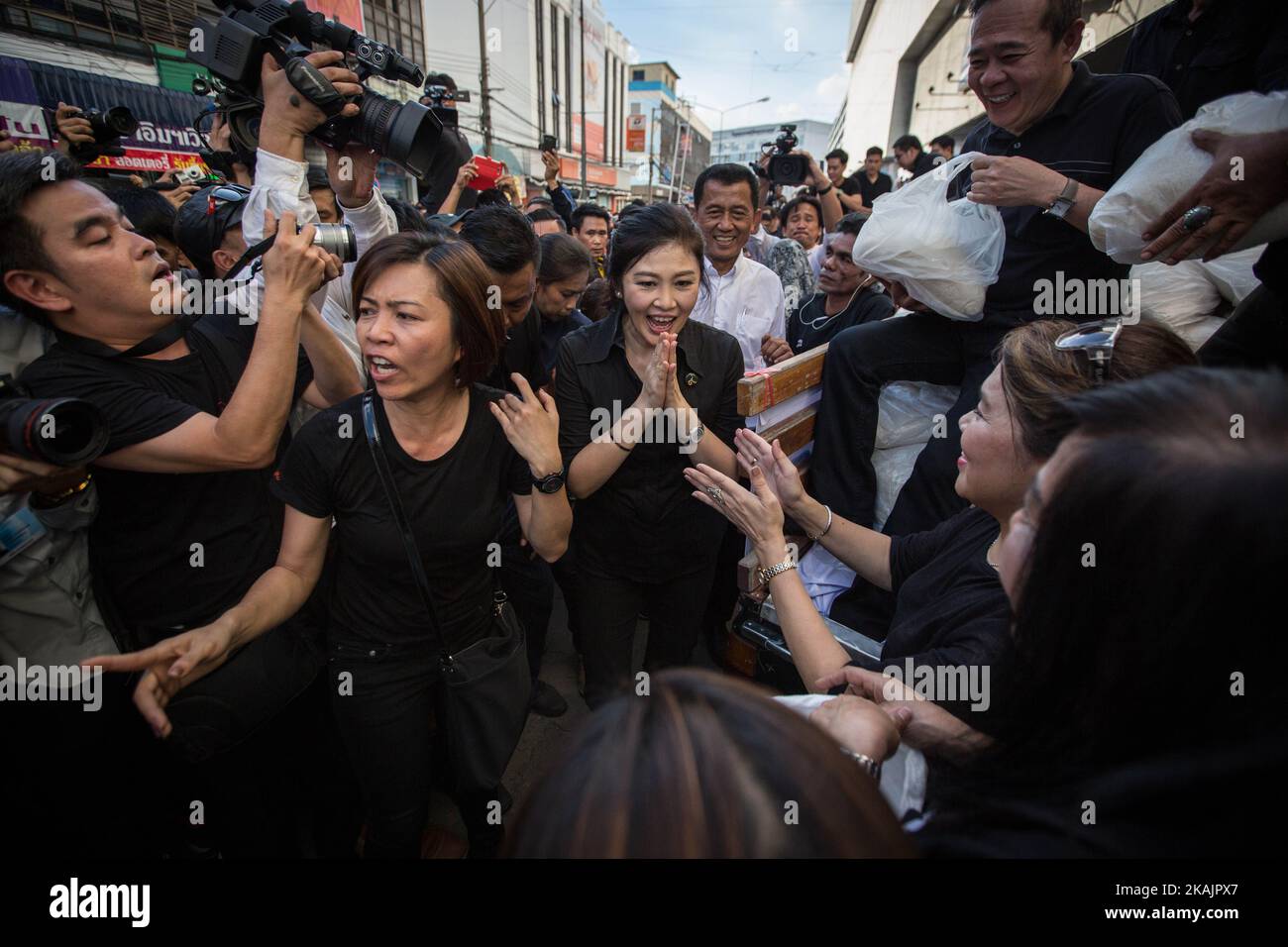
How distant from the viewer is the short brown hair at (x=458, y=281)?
68.1 inches

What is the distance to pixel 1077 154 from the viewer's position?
1945mm

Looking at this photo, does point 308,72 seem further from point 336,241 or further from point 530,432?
point 530,432

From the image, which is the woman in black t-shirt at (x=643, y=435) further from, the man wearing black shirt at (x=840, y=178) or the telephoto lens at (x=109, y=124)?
the man wearing black shirt at (x=840, y=178)

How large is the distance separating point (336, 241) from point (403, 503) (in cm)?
85

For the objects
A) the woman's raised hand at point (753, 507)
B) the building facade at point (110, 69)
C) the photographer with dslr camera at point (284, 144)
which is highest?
the building facade at point (110, 69)

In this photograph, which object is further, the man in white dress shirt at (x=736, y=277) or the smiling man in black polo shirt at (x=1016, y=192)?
the man in white dress shirt at (x=736, y=277)

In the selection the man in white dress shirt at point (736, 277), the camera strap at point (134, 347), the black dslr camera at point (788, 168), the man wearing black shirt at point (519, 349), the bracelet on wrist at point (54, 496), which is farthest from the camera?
the black dslr camera at point (788, 168)

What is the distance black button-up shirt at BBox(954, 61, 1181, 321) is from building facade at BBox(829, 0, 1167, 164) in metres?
5.14

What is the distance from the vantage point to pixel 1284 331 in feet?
4.63

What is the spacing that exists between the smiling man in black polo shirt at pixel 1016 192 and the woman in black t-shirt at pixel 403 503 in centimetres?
131

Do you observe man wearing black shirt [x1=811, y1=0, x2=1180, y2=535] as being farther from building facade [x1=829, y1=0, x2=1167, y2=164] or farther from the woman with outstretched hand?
building facade [x1=829, y1=0, x2=1167, y2=164]

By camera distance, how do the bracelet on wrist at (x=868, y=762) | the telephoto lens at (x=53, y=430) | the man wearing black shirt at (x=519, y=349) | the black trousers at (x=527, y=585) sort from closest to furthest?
the bracelet on wrist at (x=868, y=762) < the telephoto lens at (x=53, y=430) < the man wearing black shirt at (x=519, y=349) < the black trousers at (x=527, y=585)

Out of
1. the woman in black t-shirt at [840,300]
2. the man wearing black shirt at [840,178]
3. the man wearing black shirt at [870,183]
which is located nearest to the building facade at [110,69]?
the man wearing black shirt at [840,178]
